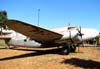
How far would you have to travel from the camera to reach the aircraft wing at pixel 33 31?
1524 centimetres

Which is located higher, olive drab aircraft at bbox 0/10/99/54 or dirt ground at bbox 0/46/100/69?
olive drab aircraft at bbox 0/10/99/54

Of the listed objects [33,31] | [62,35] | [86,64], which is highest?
[33,31]

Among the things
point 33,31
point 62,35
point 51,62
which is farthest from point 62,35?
point 51,62

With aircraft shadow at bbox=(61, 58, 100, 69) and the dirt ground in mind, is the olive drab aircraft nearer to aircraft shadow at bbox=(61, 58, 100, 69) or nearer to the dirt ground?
the dirt ground

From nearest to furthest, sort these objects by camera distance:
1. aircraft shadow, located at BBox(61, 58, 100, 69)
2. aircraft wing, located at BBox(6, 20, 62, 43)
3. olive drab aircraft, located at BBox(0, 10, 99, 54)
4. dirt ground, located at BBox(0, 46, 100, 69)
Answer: aircraft shadow, located at BBox(61, 58, 100, 69) → dirt ground, located at BBox(0, 46, 100, 69) → aircraft wing, located at BBox(6, 20, 62, 43) → olive drab aircraft, located at BBox(0, 10, 99, 54)

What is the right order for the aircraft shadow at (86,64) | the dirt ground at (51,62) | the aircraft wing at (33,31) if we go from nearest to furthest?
the aircraft shadow at (86,64) < the dirt ground at (51,62) < the aircraft wing at (33,31)

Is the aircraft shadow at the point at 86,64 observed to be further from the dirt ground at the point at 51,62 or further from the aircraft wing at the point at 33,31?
the aircraft wing at the point at 33,31

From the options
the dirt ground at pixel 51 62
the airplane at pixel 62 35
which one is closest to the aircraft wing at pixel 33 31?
the airplane at pixel 62 35

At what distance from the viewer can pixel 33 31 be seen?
1716 centimetres

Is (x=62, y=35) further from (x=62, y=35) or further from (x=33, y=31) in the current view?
(x=33, y=31)

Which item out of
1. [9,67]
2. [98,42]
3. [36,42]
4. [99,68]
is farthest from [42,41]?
[98,42]

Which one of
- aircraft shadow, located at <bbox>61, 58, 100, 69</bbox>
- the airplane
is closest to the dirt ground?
aircraft shadow, located at <bbox>61, 58, 100, 69</bbox>

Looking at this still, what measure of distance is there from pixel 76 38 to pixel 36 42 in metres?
5.56

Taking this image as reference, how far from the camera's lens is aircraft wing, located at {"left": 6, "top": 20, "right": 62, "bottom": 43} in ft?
50.0
